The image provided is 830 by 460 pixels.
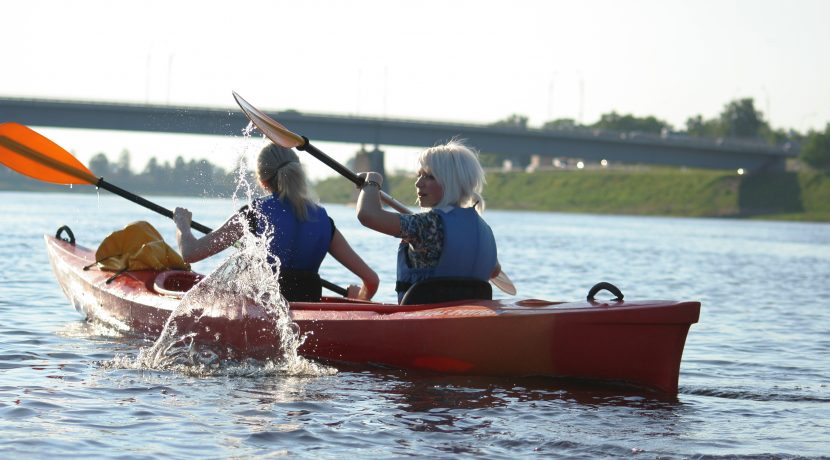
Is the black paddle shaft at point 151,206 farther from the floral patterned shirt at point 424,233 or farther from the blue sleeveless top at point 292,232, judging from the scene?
the floral patterned shirt at point 424,233

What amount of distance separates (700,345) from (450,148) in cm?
438

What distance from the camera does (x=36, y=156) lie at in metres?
10.2

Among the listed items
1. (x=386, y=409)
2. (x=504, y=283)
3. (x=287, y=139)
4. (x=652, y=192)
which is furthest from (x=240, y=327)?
(x=652, y=192)

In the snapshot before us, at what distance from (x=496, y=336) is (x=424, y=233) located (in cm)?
78

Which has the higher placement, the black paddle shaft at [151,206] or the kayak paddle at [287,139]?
the kayak paddle at [287,139]

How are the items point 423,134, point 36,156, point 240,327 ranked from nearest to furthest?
point 240,327 < point 36,156 < point 423,134

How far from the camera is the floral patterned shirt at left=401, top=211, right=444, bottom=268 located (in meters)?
6.89

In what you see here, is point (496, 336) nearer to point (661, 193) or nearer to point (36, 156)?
point (36, 156)

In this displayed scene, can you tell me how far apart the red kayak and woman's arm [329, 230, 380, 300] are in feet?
1.17

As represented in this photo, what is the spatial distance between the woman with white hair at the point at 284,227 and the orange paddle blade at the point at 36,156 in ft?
8.90

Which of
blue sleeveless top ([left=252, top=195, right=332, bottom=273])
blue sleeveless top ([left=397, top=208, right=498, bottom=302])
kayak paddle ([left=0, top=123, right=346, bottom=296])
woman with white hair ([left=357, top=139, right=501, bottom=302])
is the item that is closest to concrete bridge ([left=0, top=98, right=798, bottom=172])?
kayak paddle ([left=0, top=123, right=346, bottom=296])

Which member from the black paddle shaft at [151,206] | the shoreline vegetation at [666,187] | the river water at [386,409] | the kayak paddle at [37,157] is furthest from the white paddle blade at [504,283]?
the shoreline vegetation at [666,187]

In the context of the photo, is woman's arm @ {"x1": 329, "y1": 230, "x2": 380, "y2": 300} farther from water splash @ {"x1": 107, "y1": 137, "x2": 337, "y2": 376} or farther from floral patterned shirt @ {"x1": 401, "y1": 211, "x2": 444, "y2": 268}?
floral patterned shirt @ {"x1": 401, "y1": 211, "x2": 444, "y2": 268}

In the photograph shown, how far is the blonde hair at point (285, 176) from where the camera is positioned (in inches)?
297
